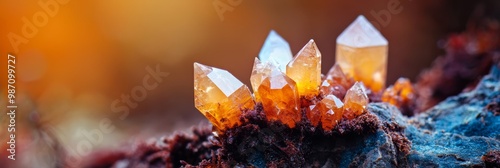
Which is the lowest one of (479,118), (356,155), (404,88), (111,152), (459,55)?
(356,155)

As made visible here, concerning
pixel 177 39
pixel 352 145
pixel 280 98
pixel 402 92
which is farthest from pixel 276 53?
pixel 177 39

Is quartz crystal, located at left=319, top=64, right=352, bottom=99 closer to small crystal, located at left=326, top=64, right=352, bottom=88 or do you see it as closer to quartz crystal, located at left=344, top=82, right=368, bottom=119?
small crystal, located at left=326, top=64, right=352, bottom=88

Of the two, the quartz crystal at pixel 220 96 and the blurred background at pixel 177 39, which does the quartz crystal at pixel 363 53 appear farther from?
the blurred background at pixel 177 39

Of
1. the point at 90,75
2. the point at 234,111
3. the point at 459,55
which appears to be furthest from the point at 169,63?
the point at 234,111

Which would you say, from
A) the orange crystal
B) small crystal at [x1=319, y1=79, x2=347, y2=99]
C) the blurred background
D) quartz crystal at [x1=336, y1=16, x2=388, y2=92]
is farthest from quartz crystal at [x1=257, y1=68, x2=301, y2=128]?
the blurred background

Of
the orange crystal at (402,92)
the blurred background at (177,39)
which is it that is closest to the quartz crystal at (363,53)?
the orange crystal at (402,92)

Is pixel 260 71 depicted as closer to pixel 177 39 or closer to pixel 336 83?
pixel 336 83

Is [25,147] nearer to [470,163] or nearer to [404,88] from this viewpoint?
[404,88]
